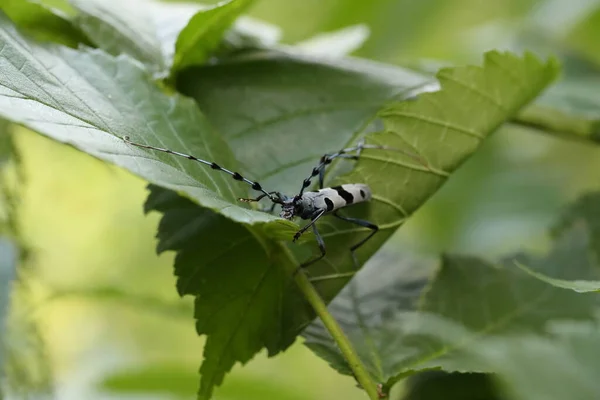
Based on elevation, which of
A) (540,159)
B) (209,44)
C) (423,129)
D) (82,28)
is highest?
(82,28)

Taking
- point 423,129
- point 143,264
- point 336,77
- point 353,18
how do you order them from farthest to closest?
point 143,264
point 353,18
point 336,77
point 423,129

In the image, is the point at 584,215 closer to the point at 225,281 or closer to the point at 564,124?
the point at 564,124

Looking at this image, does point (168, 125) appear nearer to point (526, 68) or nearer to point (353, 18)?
point (526, 68)

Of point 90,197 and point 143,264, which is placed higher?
point 90,197

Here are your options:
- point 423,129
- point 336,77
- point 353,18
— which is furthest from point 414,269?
point 353,18

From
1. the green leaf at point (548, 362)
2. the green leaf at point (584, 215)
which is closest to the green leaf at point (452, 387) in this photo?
the green leaf at point (548, 362)

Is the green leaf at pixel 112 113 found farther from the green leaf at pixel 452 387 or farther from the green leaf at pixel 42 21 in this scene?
the green leaf at pixel 452 387
